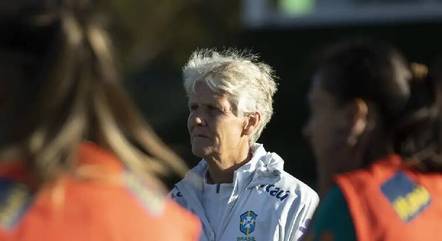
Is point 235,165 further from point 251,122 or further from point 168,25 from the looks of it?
point 168,25

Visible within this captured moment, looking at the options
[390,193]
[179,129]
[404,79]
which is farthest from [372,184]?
[179,129]

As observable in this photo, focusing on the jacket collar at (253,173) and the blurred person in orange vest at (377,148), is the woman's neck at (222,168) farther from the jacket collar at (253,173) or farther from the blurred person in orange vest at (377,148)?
the blurred person in orange vest at (377,148)

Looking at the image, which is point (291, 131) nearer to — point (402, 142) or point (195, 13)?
point (195, 13)

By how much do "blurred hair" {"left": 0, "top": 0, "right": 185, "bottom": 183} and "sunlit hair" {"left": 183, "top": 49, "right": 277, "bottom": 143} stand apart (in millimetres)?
2729

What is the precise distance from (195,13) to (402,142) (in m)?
19.9

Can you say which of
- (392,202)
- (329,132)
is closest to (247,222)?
(329,132)

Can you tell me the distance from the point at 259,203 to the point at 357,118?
2059 millimetres

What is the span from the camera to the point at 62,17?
277 cm

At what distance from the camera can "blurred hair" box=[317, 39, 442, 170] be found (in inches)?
132

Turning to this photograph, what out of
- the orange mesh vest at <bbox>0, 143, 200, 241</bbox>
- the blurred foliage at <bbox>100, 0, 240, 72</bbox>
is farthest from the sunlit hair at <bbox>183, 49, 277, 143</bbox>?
the blurred foliage at <bbox>100, 0, 240, 72</bbox>

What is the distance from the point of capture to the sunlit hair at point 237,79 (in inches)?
218

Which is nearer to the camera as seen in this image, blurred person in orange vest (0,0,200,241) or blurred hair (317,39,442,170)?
blurred person in orange vest (0,0,200,241)

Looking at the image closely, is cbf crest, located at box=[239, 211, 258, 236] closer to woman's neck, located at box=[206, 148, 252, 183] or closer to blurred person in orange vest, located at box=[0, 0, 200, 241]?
woman's neck, located at box=[206, 148, 252, 183]

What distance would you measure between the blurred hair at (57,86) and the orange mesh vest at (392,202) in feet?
2.22
